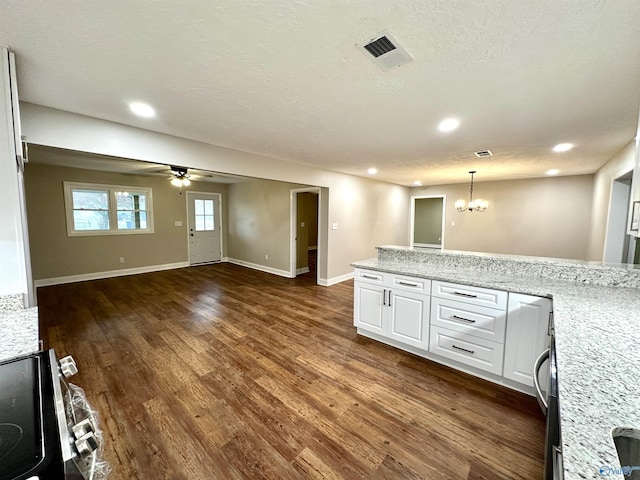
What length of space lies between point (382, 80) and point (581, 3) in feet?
3.11

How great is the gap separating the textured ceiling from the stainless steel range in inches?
60.2

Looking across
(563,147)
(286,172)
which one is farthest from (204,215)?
(563,147)

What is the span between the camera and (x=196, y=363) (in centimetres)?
259

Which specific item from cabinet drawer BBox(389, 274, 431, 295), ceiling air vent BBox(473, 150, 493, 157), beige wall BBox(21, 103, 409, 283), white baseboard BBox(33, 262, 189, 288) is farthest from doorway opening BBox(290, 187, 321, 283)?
white baseboard BBox(33, 262, 189, 288)

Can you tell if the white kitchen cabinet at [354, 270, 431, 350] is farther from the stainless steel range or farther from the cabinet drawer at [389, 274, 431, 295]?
the stainless steel range

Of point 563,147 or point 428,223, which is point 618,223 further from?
point 428,223

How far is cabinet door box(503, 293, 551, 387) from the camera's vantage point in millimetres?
2023

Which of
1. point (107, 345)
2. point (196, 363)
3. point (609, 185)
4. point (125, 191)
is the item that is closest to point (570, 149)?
point (609, 185)

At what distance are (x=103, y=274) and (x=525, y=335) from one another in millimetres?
7364

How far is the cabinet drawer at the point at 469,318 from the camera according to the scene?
2.23 m

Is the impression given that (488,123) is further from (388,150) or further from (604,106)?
(388,150)

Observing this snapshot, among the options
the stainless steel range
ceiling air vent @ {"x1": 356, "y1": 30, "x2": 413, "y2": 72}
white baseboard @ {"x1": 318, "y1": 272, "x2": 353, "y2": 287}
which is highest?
ceiling air vent @ {"x1": 356, "y1": 30, "x2": 413, "y2": 72}

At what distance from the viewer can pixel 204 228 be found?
7438 millimetres

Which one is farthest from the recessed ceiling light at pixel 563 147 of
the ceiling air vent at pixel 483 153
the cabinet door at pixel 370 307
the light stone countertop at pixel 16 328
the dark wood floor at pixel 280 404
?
the light stone countertop at pixel 16 328
